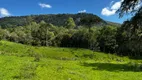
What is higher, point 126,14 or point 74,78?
point 126,14

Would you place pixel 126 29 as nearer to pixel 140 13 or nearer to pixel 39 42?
pixel 140 13

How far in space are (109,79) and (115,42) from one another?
96.1 meters

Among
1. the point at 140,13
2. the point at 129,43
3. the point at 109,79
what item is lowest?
the point at 109,79

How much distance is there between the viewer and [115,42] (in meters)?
123

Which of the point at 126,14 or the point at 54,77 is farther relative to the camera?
the point at 126,14

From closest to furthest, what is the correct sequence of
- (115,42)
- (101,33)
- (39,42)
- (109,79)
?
1. (109,79)
2. (115,42)
3. (101,33)
4. (39,42)

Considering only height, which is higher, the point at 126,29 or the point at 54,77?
the point at 126,29

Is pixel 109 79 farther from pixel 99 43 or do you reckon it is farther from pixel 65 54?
pixel 99 43

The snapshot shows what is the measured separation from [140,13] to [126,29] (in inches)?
153

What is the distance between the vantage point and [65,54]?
76000 millimetres

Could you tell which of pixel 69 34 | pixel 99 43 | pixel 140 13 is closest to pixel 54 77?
pixel 140 13

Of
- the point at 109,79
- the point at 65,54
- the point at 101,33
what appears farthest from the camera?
the point at 101,33

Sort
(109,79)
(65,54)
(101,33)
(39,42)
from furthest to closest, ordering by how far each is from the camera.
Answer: (39,42) < (101,33) < (65,54) < (109,79)

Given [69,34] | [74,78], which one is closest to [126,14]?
[74,78]
